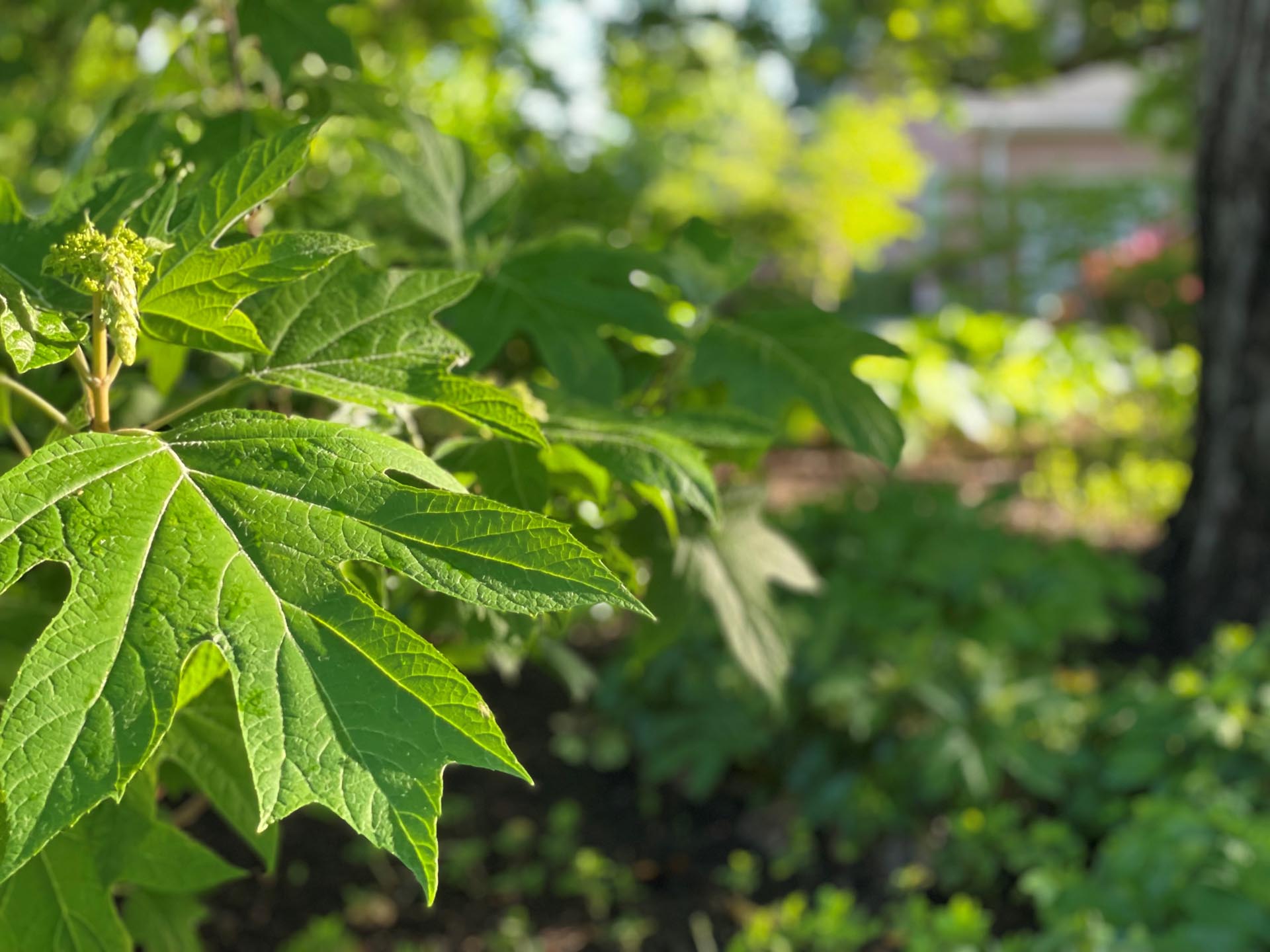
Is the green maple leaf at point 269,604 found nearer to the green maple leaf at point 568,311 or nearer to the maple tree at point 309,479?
the maple tree at point 309,479

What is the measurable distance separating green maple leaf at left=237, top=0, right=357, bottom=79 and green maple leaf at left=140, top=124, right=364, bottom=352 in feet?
2.07

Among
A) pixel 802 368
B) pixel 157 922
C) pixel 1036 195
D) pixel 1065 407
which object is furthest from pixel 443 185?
pixel 1036 195

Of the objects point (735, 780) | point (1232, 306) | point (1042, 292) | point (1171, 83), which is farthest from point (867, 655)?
point (1042, 292)

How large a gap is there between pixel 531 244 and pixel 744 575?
0.52m

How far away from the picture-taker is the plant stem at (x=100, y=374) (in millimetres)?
909

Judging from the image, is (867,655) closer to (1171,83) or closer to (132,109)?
(132,109)

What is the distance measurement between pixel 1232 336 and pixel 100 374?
401 centimetres

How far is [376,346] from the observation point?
103 centimetres

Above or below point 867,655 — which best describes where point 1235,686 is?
above

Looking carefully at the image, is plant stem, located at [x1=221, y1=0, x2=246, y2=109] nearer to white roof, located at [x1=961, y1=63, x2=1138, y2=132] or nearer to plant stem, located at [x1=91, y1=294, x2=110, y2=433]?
plant stem, located at [x1=91, y1=294, x2=110, y2=433]

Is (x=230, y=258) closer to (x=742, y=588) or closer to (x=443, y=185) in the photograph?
(x=443, y=185)


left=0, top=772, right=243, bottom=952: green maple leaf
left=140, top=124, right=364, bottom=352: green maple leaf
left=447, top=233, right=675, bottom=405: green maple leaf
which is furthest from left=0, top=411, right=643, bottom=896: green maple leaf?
left=447, top=233, right=675, bottom=405: green maple leaf

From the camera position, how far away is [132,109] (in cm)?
184

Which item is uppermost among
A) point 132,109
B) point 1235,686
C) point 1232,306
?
point 132,109
